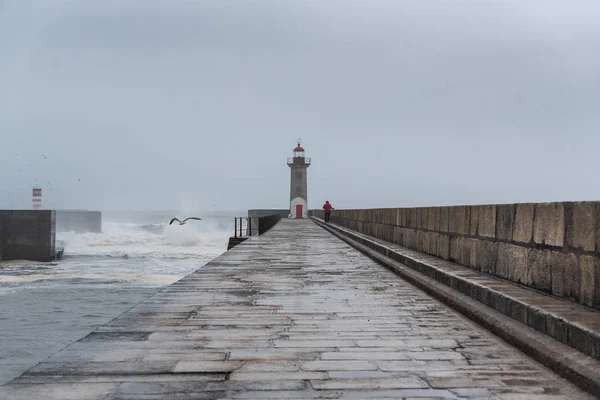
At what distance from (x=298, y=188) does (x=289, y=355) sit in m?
48.2

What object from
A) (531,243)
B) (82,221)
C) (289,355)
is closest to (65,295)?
(531,243)

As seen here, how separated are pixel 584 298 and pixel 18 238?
29.1 m

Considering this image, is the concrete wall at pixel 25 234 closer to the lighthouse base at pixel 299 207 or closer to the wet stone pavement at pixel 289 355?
the lighthouse base at pixel 299 207

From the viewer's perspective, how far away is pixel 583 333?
10.6 feet

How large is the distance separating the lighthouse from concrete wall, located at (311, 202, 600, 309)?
42.7 meters

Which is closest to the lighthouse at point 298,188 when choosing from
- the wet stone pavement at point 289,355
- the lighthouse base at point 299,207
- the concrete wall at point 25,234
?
the lighthouse base at point 299,207

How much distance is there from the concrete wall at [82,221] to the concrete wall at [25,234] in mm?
53295

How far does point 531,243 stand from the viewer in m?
5.14

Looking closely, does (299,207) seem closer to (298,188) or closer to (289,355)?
(298,188)

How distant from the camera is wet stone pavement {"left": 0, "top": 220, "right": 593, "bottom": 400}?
292 centimetres

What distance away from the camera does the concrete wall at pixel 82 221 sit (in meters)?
82.1

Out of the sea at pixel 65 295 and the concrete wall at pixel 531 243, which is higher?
the concrete wall at pixel 531 243

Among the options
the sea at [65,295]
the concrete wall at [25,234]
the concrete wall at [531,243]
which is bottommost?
the sea at [65,295]

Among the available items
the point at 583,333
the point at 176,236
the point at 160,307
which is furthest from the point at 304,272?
the point at 176,236
